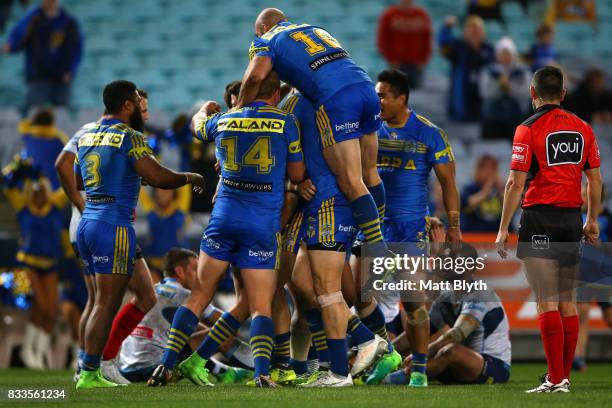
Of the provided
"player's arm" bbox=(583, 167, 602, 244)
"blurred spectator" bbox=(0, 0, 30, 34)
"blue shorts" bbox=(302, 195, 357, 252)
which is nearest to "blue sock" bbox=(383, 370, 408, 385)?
"blue shorts" bbox=(302, 195, 357, 252)

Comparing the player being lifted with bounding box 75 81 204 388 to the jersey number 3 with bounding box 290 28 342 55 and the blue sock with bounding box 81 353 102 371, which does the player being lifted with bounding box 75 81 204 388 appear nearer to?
the blue sock with bounding box 81 353 102 371

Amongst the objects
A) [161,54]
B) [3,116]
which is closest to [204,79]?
[161,54]

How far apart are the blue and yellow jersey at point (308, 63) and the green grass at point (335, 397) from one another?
2.04 m

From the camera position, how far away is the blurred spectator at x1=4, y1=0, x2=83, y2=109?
53.6 ft

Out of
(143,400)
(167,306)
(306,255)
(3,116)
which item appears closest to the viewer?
(143,400)

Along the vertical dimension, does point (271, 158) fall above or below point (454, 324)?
above

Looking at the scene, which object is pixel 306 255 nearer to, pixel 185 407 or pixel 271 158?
pixel 271 158

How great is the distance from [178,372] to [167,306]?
1.20m

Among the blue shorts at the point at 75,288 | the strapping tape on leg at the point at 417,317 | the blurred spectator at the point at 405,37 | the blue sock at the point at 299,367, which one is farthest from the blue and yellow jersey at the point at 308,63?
the blurred spectator at the point at 405,37

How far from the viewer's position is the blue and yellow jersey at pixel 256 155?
729 centimetres

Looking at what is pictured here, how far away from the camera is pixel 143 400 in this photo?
6680 millimetres

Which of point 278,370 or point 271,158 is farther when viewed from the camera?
point 278,370

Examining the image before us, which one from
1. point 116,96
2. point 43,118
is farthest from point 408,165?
point 43,118

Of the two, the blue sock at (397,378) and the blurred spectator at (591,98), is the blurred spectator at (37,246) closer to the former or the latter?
the blue sock at (397,378)
